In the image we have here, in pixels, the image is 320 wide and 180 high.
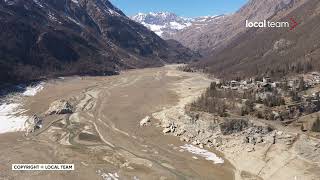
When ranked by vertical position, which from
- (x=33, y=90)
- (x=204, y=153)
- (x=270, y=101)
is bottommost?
(x=204, y=153)

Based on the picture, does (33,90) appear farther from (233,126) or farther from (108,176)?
(108,176)

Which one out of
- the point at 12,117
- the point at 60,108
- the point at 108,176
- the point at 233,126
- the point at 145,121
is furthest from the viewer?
the point at 12,117

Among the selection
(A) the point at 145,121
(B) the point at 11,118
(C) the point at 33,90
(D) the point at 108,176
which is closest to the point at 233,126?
(A) the point at 145,121

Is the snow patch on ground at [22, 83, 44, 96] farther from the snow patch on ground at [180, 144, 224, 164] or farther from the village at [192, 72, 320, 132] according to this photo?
the snow patch on ground at [180, 144, 224, 164]

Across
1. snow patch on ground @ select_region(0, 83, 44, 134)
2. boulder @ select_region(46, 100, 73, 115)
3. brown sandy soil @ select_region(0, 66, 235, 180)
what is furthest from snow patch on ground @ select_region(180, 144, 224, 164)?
boulder @ select_region(46, 100, 73, 115)

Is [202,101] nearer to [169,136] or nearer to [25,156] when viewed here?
[169,136]

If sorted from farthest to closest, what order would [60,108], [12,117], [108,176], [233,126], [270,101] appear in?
[12,117]
[60,108]
[270,101]
[233,126]
[108,176]

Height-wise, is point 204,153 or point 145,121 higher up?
point 145,121

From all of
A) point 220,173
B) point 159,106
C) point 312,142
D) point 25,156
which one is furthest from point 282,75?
point 25,156

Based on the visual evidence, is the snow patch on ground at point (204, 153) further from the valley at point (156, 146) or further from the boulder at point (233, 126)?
the boulder at point (233, 126)
